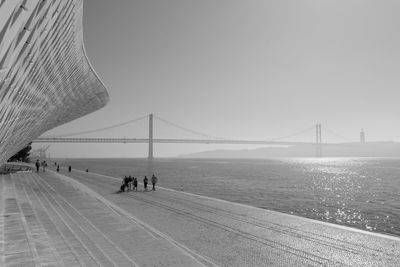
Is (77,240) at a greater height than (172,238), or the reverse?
(77,240)

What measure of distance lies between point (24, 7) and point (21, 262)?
9.21 metres

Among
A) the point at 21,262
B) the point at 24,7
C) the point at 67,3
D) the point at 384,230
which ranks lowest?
the point at 384,230

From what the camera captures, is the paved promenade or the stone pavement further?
the paved promenade

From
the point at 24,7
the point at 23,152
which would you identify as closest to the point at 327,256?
the point at 24,7

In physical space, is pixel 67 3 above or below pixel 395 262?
above

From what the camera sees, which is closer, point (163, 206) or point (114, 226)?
point (114, 226)

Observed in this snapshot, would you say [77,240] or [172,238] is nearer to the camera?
[77,240]

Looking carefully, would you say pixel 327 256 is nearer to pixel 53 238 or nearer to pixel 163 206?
pixel 53 238

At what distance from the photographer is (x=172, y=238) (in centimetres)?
1587

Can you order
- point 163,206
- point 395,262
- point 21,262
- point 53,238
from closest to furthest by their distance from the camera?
point 21,262 < point 395,262 < point 53,238 < point 163,206

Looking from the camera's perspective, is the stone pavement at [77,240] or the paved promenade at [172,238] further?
the paved promenade at [172,238]

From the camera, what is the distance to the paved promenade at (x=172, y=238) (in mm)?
12547

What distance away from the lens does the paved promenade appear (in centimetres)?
1255

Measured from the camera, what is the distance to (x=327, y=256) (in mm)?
13461
